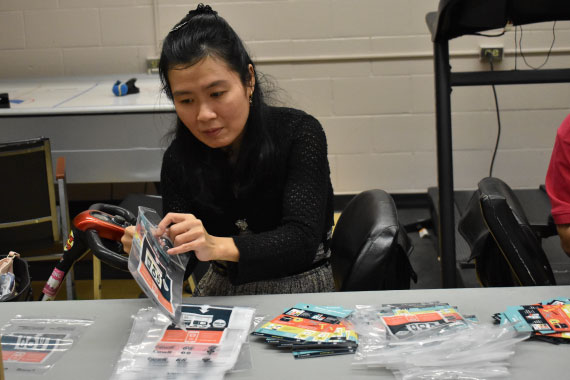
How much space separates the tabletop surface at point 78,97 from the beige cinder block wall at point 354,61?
0.15 m

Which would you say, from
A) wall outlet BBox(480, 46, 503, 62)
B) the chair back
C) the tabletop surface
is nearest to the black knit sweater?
the chair back

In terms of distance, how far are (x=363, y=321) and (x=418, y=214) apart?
3.05m

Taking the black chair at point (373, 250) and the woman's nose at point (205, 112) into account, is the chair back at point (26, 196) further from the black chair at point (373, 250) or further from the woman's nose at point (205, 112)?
the black chair at point (373, 250)

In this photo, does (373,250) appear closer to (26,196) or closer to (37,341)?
(37,341)

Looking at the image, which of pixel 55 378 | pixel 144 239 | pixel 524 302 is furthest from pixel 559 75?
pixel 55 378

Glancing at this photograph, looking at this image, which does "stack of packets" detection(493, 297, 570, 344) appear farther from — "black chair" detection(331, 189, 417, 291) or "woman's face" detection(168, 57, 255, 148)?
"woman's face" detection(168, 57, 255, 148)

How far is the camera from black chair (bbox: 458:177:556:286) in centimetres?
162

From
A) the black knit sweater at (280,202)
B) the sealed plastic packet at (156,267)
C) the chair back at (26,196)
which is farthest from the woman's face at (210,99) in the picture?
the chair back at (26,196)

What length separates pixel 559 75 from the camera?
2.38 m

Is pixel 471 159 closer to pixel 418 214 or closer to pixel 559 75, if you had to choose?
pixel 418 214

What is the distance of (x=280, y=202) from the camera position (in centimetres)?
181

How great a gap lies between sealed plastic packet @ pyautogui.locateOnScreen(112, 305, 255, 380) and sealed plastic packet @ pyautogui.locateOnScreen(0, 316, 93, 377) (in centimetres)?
12

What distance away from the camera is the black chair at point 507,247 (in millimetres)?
1623

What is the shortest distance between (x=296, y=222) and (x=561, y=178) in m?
0.90
